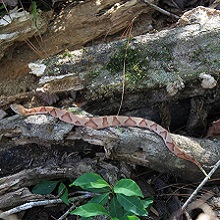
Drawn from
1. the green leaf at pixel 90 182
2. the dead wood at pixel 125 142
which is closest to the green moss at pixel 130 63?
the dead wood at pixel 125 142

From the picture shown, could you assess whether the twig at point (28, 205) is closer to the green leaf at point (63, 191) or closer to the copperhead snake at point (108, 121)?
the green leaf at point (63, 191)

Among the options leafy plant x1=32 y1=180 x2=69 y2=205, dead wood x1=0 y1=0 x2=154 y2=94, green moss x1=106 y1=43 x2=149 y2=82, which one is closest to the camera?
leafy plant x1=32 y1=180 x2=69 y2=205

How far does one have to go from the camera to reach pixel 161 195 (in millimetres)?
2980

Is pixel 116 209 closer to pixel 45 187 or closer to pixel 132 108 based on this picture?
pixel 45 187

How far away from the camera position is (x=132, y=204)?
7.77 ft

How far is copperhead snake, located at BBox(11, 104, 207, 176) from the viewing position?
2.89 m

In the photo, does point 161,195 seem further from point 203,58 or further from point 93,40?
point 93,40

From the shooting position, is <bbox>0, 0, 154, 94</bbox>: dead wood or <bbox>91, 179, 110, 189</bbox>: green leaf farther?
<bbox>0, 0, 154, 94</bbox>: dead wood

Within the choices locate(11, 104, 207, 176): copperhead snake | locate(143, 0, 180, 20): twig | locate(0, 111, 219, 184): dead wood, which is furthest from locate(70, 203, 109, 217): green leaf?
locate(143, 0, 180, 20): twig

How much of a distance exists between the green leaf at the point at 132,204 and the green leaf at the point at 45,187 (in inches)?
30.3

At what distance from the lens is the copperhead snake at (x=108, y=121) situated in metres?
2.89

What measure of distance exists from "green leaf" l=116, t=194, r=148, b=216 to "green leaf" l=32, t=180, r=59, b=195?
0.77 metres

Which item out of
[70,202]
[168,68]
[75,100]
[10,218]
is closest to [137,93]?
[168,68]

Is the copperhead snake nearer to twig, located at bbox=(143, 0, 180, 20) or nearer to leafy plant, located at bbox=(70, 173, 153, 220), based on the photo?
leafy plant, located at bbox=(70, 173, 153, 220)
